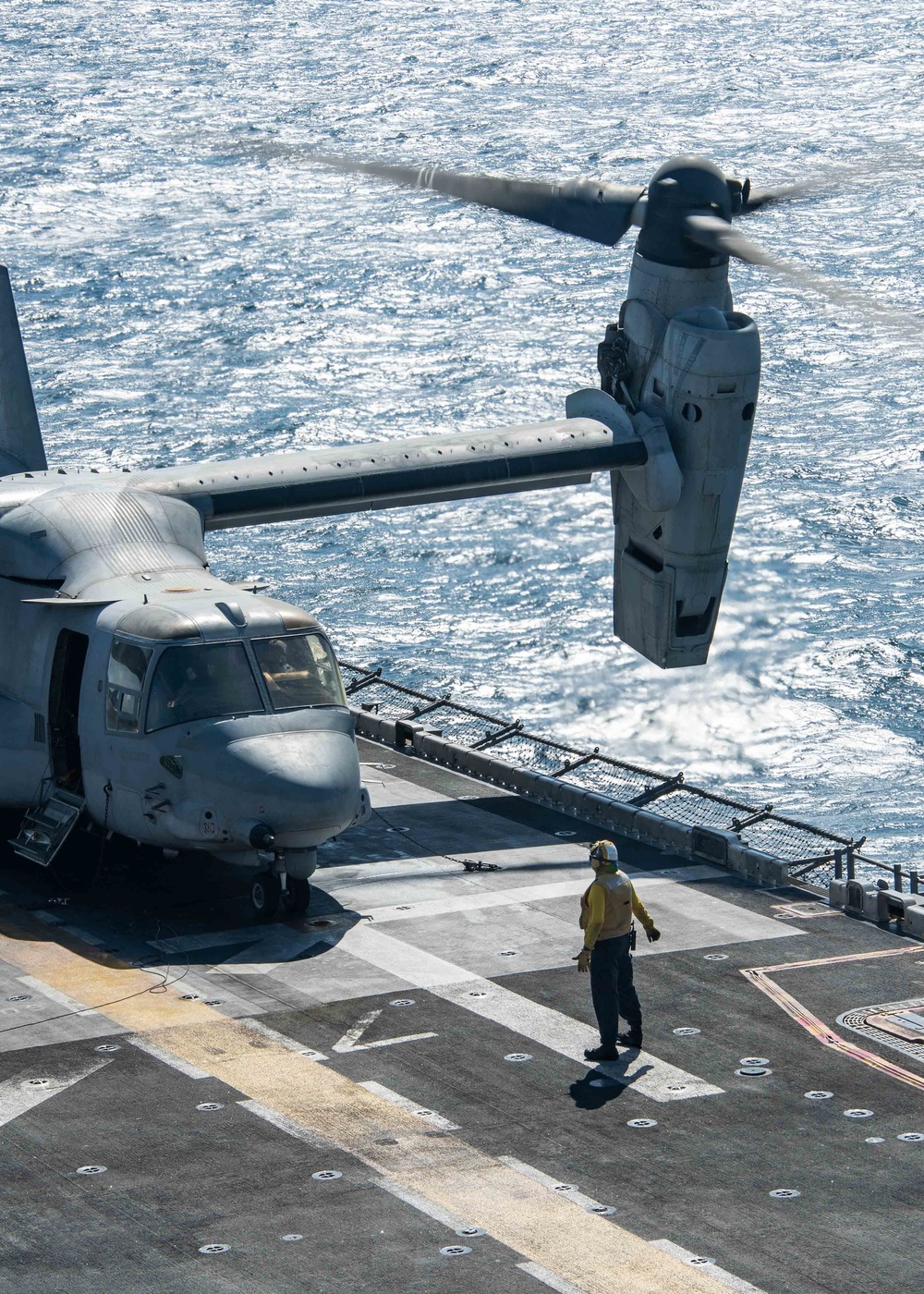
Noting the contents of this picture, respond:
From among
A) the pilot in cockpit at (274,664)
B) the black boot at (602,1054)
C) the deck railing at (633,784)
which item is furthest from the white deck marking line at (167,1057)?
the deck railing at (633,784)

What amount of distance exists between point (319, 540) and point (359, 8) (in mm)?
105565

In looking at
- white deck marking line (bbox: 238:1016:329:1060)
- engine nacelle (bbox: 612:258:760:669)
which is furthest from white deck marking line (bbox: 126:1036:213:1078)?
engine nacelle (bbox: 612:258:760:669)

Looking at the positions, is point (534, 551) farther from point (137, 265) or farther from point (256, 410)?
point (137, 265)

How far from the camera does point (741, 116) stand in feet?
431

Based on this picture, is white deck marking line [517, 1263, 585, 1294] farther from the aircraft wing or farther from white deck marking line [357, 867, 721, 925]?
the aircraft wing

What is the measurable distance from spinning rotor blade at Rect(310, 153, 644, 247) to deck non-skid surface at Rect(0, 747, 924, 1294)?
432 inches

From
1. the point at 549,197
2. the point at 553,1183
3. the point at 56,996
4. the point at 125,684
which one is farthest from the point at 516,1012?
the point at 549,197

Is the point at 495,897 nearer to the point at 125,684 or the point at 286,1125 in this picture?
the point at 125,684

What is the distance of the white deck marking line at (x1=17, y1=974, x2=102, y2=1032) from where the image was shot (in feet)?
64.4

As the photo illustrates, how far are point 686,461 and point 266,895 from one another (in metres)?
10.6

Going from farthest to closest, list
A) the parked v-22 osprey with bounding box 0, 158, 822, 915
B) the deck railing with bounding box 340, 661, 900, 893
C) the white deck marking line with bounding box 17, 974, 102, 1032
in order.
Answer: the deck railing with bounding box 340, 661, 900, 893, the parked v-22 osprey with bounding box 0, 158, 822, 915, the white deck marking line with bounding box 17, 974, 102, 1032

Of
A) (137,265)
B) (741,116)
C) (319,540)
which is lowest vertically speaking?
(319,540)

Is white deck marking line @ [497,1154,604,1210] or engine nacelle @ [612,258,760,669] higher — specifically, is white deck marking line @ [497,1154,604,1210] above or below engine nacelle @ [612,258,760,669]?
below

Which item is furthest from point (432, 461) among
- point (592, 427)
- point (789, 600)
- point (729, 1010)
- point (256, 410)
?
point (256, 410)
